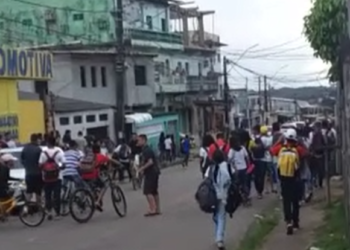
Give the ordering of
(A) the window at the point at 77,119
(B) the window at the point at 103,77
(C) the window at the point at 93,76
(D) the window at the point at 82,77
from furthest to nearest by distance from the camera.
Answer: (B) the window at the point at 103,77, (C) the window at the point at 93,76, (D) the window at the point at 82,77, (A) the window at the point at 77,119

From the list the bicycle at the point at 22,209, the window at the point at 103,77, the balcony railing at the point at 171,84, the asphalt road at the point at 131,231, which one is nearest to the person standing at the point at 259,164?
the asphalt road at the point at 131,231

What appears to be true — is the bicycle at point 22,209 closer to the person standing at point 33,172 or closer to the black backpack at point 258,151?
the person standing at point 33,172

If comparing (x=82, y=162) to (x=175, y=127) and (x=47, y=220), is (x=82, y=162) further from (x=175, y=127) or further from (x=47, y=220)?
(x=175, y=127)

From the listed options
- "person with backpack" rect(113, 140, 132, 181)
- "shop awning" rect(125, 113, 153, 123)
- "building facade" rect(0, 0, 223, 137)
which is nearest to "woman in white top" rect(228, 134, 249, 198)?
"person with backpack" rect(113, 140, 132, 181)

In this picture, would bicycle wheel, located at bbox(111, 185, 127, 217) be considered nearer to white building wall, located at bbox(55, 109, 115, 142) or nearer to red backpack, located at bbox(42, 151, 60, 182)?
red backpack, located at bbox(42, 151, 60, 182)

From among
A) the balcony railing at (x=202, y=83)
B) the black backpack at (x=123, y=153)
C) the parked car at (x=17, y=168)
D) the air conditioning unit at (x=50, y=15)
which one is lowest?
the black backpack at (x=123, y=153)

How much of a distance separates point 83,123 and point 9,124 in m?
15.9

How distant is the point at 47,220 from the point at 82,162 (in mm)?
1478

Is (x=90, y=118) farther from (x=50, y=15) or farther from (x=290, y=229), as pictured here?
(x=290, y=229)

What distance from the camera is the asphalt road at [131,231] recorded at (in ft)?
50.8

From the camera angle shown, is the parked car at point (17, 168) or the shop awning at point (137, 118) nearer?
the parked car at point (17, 168)

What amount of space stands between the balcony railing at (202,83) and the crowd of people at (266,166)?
47.0 metres

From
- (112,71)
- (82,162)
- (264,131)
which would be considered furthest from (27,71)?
(112,71)

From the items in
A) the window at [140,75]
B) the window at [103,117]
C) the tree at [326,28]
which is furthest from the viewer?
the window at [140,75]
